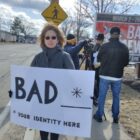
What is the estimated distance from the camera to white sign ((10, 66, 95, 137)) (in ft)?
16.6

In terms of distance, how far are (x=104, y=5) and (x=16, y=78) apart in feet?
104

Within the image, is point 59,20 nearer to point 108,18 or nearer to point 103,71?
point 108,18

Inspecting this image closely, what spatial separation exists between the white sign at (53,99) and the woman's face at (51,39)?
333 millimetres

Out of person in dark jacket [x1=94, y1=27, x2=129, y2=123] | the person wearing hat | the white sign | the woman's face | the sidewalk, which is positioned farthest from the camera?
the person wearing hat

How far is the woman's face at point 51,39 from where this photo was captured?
5.30 metres

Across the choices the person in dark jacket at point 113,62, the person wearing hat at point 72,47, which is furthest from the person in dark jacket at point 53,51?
the person wearing hat at point 72,47

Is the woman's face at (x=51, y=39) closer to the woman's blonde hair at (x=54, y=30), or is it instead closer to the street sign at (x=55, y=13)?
the woman's blonde hair at (x=54, y=30)

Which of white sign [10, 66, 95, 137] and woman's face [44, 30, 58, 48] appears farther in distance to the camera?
woman's face [44, 30, 58, 48]

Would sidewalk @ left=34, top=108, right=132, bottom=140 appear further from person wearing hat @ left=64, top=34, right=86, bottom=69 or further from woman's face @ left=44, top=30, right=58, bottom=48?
woman's face @ left=44, top=30, right=58, bottom=48

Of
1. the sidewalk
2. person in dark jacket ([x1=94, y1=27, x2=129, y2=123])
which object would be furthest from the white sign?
person in dark jacket ([x1=94, y1=27, x2=129, y2=123])

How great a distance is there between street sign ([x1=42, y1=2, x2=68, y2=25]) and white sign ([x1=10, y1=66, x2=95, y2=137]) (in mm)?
9771

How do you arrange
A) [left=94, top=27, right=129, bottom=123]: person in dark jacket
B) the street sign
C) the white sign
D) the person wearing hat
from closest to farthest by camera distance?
the white sign, [left=94, top=27, right=129, bottom=123]: person in dark jacket, the person wearing hat, the street sign

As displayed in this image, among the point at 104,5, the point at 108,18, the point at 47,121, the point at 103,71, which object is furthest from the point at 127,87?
the point at 104,5

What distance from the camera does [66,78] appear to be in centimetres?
509
